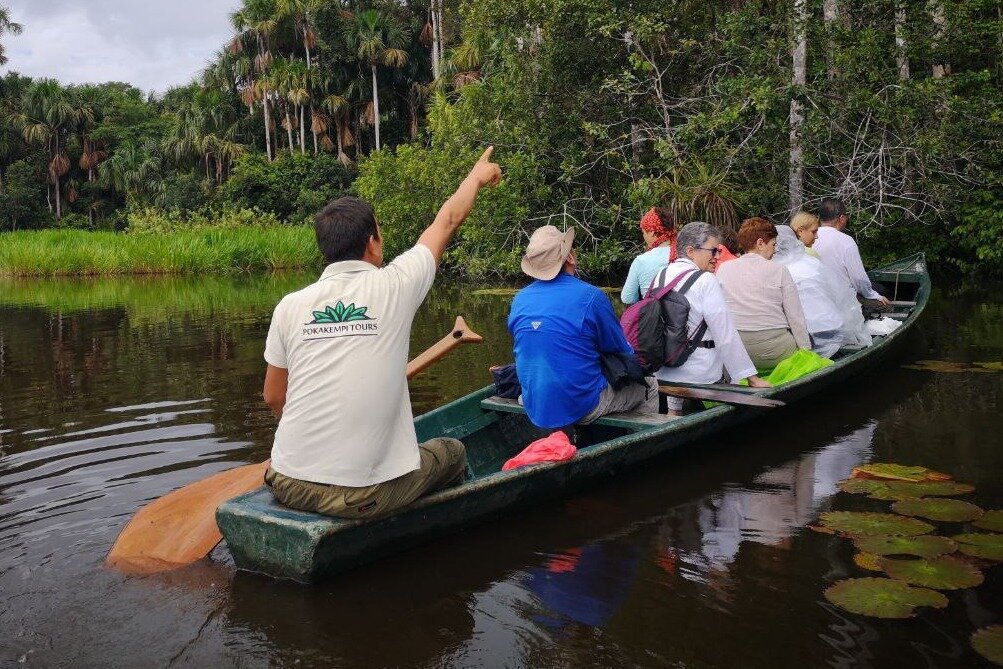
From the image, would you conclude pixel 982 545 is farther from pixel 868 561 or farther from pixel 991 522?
pixel 868 561

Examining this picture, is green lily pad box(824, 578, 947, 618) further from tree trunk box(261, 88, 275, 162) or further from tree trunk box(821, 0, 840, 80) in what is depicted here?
tree trunk box(261, 88, 275, 162)

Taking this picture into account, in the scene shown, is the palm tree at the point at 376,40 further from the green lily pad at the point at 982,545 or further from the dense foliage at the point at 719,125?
the green lily pad at the point at 982,545

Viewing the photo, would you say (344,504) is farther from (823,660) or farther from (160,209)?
(160,209)

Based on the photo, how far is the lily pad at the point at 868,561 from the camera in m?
3.80

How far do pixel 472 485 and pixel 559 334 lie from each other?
104cm

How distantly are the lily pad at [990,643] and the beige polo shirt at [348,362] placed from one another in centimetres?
215

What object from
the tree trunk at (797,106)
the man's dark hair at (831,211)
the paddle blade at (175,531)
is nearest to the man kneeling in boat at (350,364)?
the paddle blade at (175,531)

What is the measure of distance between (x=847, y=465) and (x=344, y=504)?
323 centimetres

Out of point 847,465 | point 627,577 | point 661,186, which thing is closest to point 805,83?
point 661,186

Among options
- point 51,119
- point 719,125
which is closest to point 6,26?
point 51,119

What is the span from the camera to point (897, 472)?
5129mm

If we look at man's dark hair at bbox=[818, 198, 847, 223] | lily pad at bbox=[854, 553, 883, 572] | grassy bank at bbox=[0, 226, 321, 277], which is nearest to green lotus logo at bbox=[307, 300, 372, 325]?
lily pad at bbox=[854, 553, 883, 572]

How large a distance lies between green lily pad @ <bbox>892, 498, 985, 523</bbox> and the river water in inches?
7.7

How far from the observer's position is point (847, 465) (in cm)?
544
